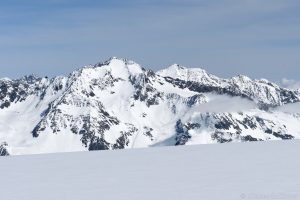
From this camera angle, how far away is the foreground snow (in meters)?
24.2

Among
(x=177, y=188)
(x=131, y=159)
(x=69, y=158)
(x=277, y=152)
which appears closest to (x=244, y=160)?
(x=277, y=152)

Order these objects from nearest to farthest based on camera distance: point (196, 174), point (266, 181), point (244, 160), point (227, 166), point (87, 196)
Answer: point (87, 196)
point (266, 181)
point (196, 174)
point (227, 166)
point (244, 160)

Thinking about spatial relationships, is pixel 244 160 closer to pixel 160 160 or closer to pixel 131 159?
pixel 160 160

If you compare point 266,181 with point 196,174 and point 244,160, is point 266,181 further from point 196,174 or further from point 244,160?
point 244,160

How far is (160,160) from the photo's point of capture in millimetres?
37906

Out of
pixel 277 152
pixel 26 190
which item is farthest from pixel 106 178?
pixel 277 152

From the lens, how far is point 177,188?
83.4 ft

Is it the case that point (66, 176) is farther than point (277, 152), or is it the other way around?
point (277, 152)

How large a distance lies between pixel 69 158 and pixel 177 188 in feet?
62.4

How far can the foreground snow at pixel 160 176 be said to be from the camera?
24172 millimetres

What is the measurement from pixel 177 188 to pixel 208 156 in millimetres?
14905

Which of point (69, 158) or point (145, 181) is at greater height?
point (145, 181)

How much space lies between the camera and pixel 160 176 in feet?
97.5

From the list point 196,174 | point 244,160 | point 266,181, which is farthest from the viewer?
point 244,160
